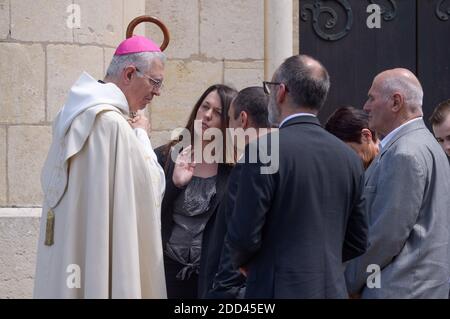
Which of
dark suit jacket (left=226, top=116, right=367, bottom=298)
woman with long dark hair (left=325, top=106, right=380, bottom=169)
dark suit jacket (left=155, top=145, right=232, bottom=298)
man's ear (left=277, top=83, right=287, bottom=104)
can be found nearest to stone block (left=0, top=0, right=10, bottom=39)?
dark suit jacket (left=155, top=145, right=232, bottom=298)

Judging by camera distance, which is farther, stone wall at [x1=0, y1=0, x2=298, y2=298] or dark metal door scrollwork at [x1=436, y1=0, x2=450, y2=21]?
dark metal door scrollwork at [x1=436, y1=0, x2=450, y2=21]

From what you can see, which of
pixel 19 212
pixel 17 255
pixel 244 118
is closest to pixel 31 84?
pixel 19 212

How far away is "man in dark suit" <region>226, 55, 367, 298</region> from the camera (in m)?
3.99

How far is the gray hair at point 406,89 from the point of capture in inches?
191

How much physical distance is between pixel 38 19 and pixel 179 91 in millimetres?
1233

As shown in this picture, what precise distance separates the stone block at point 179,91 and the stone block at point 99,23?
2.28ft

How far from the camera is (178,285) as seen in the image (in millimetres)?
5051

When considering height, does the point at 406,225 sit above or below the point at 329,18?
below

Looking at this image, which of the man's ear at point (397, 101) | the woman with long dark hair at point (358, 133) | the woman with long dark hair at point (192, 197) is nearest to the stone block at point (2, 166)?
the woman with long dark hair at point (192, 197)

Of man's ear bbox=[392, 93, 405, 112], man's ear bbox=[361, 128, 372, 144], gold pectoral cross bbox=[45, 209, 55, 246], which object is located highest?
man's ear bbox=[392, 93, 405, 112]

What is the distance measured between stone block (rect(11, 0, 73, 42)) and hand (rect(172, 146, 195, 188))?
5.10 ft

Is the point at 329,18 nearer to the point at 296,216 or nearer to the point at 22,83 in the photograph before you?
the point at 22,83

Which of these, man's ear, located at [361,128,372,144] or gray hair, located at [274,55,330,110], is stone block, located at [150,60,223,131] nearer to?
man's ear, located at [361,128,372,144]
